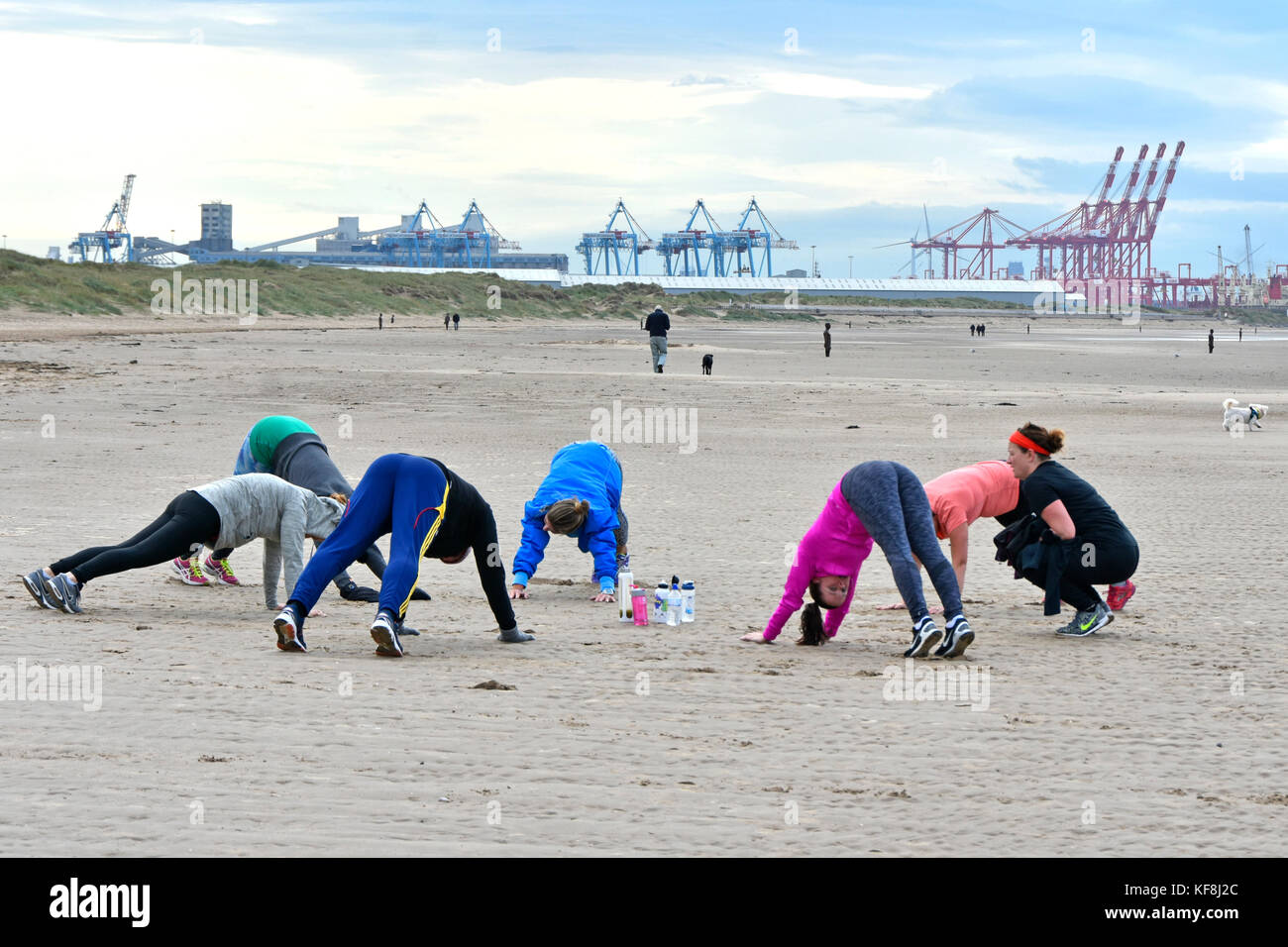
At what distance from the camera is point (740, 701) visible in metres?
6.44

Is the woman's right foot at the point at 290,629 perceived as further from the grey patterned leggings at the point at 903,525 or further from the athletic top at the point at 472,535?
the grey patterned leggings at the point at 903,525

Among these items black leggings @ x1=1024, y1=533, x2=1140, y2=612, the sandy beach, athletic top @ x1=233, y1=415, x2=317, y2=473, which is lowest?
the sandy beach

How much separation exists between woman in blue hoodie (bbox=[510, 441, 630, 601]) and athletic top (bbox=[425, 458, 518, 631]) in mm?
1233

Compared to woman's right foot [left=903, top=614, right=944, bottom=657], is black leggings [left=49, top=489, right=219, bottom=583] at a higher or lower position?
higher

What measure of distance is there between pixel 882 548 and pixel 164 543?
4.07 metres

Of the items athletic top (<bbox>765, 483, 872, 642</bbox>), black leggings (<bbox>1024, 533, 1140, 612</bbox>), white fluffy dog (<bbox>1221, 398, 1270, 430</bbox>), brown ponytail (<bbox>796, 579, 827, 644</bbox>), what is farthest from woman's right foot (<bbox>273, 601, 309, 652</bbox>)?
white fluffy dog (<bbox>1221, 398, 1270, 430</bbox>)

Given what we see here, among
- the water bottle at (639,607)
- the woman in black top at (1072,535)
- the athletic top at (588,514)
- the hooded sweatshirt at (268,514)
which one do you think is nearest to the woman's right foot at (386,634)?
the hooded sweatshirt at (268,514)

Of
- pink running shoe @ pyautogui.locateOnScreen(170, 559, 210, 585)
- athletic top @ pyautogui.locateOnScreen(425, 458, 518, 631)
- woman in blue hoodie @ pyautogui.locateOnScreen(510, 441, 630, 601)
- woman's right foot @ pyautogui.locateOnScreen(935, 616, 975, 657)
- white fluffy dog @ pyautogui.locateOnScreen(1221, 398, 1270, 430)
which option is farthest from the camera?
white fluffy dog @ pyautogui.locateOnScreen(1221, 398, 1270, 430)

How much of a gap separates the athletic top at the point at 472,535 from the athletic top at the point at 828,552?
153cm

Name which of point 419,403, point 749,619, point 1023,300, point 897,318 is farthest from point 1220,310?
point 749,619

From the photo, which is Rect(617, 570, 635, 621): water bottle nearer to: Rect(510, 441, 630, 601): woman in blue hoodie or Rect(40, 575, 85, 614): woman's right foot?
Rect(510, 441, 630, 601): woman in blue hoodie

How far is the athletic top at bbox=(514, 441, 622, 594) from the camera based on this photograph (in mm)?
8945
